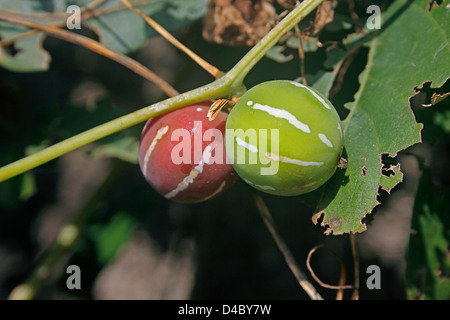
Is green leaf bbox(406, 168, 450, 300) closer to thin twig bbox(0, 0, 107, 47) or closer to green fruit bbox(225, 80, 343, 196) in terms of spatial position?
green fruit bbox(225, 80, 343, 196)

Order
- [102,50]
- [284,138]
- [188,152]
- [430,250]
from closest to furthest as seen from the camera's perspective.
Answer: [284,138]
[188,152]
[102,50]
[430,250]

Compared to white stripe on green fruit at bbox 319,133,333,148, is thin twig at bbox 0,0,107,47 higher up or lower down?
higher up

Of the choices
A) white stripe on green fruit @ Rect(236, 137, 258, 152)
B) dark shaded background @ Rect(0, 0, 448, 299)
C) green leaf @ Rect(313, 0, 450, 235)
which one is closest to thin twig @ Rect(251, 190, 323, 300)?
green leaf @ Rect(313, 0, 450, 235)

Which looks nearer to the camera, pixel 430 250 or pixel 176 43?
pixel 176 43

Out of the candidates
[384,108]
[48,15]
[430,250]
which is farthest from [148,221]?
[384,108]

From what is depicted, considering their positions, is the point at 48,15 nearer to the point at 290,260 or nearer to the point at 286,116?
the point at 286,116

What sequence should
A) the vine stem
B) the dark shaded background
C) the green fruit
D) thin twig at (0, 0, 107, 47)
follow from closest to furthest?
the green fruit → the vine stem → thin twig at (0, 0, 107, 47) → the dark shaded background
